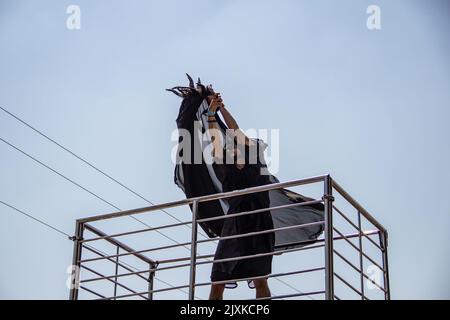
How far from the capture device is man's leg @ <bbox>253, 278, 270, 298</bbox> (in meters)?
7.24

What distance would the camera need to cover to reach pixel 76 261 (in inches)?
306

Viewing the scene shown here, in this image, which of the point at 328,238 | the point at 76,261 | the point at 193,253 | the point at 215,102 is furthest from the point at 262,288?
the point at 215,102

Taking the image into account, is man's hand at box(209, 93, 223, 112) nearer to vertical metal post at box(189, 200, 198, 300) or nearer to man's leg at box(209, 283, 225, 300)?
vertical metal post at box(189, 200, 198, 300)

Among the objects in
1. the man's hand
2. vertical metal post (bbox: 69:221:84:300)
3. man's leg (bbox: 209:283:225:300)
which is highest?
the man's hand

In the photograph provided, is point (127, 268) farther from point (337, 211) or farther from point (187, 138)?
point (337, 211)

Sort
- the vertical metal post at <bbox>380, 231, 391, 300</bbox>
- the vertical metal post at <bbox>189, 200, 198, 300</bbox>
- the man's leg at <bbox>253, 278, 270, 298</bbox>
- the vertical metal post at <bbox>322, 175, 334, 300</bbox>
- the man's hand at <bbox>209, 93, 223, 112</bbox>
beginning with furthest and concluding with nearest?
the man's hand at <bbox>209, 93, 223, 112</bbox> → the vertical metal post at <bbox>380, 231, 391, 300</bbox> → the man's leg at <bbox>253, 278, 270, 298</bbox> → the vertical metal post at <bbox>189, 200, 198, 300</bbox> → the vertical metal post at <bbox>322, 175, 334, 300</bbox>

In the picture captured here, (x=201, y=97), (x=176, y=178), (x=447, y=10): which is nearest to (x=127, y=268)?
(x=176, y=178)

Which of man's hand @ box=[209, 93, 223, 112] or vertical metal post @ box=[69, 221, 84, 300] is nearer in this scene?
vertical metal post @ box=[69, 221, 84, 300]

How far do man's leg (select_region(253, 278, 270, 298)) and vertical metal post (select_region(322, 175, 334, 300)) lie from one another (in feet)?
3.20

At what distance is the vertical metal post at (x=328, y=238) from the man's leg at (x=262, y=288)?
3.20 ft

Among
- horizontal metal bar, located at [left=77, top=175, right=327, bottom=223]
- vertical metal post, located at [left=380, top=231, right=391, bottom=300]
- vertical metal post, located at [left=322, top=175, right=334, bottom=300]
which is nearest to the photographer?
vertical metal post, located at [left=322, top=175, right=334, bottom=300]

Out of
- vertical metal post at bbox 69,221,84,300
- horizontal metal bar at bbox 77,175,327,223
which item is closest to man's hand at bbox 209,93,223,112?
horizontal metal bar at bbox 77,175,327,223

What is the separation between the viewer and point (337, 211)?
6660 millimetres
